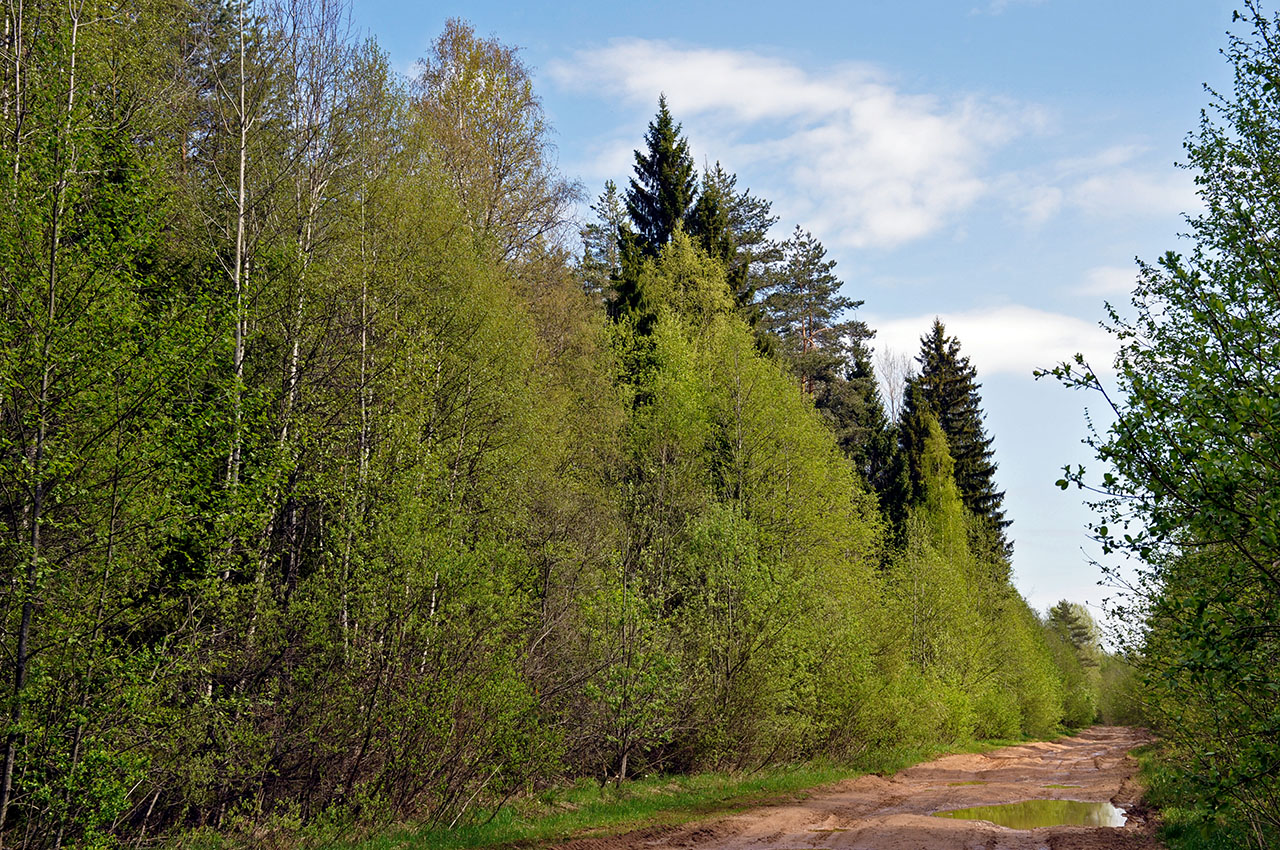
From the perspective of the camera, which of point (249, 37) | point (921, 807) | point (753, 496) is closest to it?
point (249, 37)

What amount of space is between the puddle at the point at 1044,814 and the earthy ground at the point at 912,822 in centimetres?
37

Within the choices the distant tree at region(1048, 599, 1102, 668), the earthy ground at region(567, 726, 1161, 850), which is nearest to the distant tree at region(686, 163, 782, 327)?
the earthy ground at region(567, 726, 1161, 850)

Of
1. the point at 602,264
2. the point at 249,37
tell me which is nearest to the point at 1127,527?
the point at 249,37

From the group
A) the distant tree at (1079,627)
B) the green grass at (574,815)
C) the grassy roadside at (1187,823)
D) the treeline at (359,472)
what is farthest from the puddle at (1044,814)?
the distant tree at (1079,627)

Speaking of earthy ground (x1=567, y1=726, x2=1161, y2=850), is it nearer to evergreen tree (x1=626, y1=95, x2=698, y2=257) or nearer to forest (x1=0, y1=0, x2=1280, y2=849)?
forest (x1=0, y1=0, x2=1280, y2=849)

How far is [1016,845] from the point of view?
42.6 feet

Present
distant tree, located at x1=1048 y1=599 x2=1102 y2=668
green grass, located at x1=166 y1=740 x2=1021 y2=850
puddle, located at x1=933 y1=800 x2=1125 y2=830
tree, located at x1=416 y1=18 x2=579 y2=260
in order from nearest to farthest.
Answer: green grass, located at x1=166 y1=740 x2=1021 y2=850 → puddle, located at x1=933 y1=800 x2=1125 y2=830 → tree, located at x1=416 y1=18 x2=579 y2=260 → distant tree, located at x1=1048 y1=599 x2=1102 y2=668

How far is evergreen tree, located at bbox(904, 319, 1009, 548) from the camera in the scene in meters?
53.4

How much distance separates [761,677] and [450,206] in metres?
12.4

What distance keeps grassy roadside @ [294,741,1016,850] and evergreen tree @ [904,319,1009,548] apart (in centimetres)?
3476

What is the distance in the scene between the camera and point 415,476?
14125 millimetres

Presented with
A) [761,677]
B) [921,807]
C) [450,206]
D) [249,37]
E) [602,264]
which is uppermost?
[602,264]

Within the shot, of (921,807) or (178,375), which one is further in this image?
(921,807)

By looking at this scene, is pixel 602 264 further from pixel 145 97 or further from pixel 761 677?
pixel 145 97
